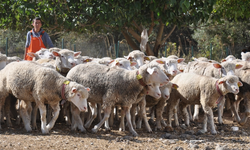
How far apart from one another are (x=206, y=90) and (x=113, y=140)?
236 centimetres

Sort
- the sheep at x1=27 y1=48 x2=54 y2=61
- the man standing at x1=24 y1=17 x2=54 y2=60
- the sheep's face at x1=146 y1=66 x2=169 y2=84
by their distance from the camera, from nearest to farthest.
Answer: the sheep's face at x1=146 y1=66 x2=169 y2=84
the sheep at x1=27 y1=48 x2=54 y2=61
the man standing at x1=24 y1=17 x2=54 y2=60

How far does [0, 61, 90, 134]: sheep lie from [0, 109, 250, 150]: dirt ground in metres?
0.40

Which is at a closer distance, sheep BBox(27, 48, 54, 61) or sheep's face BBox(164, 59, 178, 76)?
sheep's face BBox(164, 59, 178, 76)

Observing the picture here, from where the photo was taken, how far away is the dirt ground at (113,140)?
5176 mm

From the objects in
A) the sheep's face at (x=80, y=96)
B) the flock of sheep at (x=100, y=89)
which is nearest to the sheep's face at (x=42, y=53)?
the flock of sheep at (x=100, y=89)

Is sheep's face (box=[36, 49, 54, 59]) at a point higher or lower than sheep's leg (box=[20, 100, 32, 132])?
higher

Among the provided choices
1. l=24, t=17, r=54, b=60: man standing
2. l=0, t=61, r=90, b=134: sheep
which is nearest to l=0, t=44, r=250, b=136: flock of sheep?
l=0, t=61, r=90, b=134: sheep

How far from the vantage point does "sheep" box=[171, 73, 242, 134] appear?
21.8 ft

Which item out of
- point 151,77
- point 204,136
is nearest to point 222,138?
point 204,136

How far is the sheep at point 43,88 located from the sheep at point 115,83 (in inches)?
23.4

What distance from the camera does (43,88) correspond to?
233 inches

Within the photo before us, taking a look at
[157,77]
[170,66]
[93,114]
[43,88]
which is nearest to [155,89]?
[157,77]

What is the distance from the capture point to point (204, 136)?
661cm

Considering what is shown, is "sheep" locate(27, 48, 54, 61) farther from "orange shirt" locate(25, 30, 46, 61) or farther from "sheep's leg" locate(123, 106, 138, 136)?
"sheep's leg" locate(123, 106, 138, 136)
